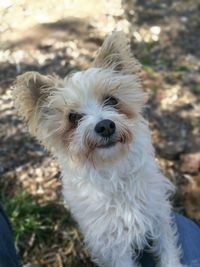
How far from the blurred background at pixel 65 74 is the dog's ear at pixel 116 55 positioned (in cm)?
70

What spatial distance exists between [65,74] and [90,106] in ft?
6.97

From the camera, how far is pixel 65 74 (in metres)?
4.79

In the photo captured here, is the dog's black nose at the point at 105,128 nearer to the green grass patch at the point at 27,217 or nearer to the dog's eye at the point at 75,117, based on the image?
the dog's eye at the point at 75,117

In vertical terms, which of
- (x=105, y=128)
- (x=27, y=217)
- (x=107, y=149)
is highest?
(x=105, y=128)

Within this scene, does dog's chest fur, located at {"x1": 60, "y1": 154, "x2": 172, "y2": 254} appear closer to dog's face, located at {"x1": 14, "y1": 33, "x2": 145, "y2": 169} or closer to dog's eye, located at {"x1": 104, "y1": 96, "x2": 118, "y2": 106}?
dog's face, located at {"x1": 14, "y1": 33, "x2": 145, "y2": 169}

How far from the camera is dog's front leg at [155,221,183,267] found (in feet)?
10.2

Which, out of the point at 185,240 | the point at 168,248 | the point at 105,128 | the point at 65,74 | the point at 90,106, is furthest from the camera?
the point at 65,74

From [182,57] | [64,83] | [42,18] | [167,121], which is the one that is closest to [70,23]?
[42,18]

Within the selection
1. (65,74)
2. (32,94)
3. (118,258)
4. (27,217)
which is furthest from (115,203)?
(65,74)

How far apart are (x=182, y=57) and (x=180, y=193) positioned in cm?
159

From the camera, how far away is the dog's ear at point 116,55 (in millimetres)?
2725

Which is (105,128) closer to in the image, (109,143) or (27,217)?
(109,143)

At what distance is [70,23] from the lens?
5.35 metres

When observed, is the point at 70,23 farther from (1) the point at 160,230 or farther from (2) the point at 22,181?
(1) the point at 160,230
